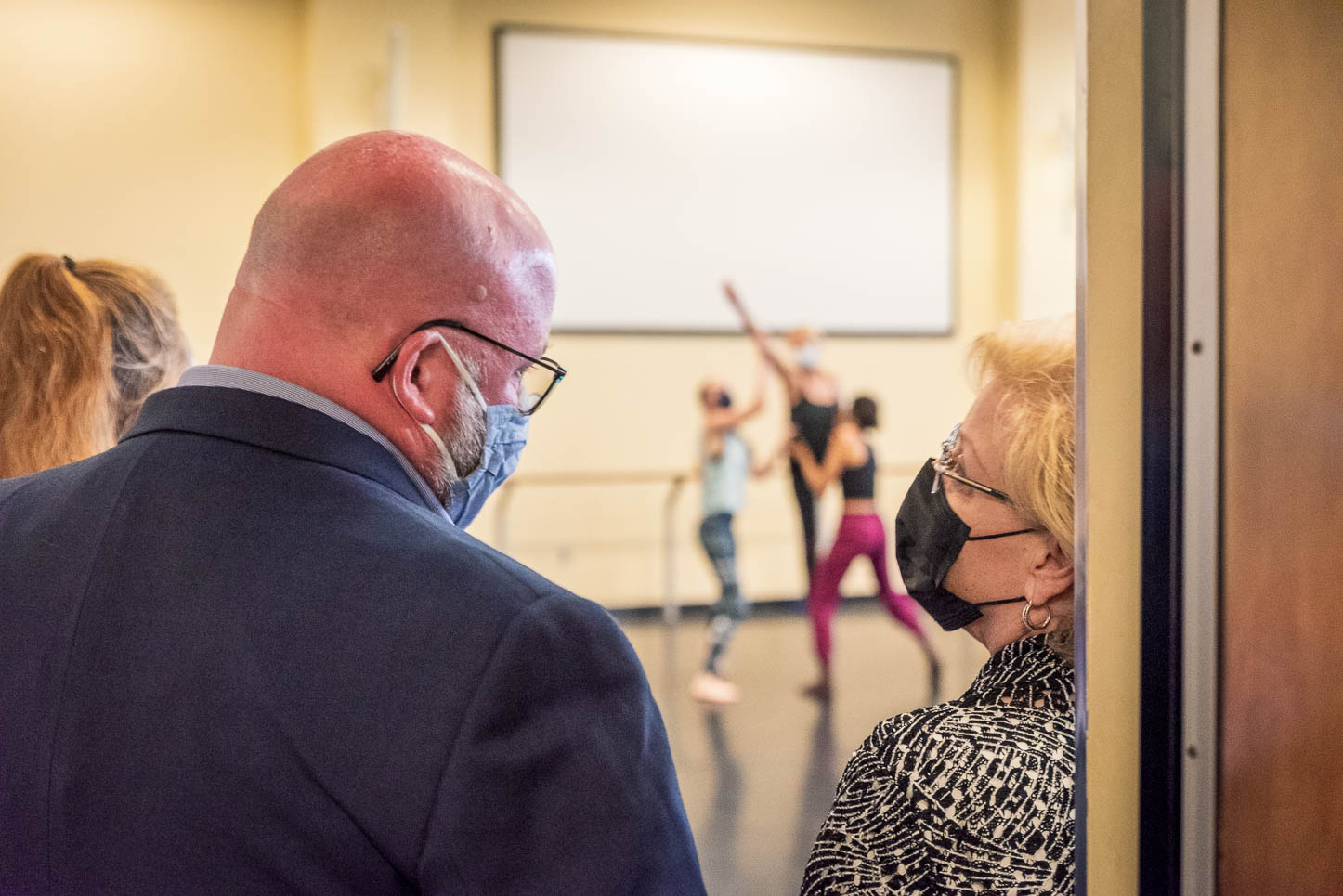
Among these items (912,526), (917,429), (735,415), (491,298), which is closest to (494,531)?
(735,415)

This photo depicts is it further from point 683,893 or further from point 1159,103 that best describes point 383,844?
point 1159,103

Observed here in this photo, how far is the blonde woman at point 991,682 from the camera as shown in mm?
952

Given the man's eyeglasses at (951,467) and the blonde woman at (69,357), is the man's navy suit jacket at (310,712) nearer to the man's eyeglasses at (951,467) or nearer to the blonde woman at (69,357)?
the man's eyeglasses at (951,467)

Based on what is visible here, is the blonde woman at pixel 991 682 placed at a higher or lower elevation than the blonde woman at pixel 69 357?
lower

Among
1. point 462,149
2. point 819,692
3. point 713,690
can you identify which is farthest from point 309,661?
point 462,149

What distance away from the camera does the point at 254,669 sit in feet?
2.13

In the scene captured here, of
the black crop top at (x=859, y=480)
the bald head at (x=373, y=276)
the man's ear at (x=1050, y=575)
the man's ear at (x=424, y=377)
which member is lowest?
the black crop top at (x=859, y=480)

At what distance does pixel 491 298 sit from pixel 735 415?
3505 mm

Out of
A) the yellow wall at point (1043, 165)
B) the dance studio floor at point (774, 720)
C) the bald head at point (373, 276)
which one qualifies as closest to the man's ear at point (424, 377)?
the bald head at point (373, 276)

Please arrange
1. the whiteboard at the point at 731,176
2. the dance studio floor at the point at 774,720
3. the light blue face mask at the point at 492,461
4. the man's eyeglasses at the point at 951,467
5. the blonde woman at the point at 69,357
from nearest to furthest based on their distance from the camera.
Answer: the light blue face mask at the point at 492,461
the man's eyeglasses at the point at 951,467
the blonde woman at the point at 69,357
the dance studio floor at the point at 774,720
the whiteboard at the point at 731,176

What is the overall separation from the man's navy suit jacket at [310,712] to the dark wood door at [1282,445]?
374 mm

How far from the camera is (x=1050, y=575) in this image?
3.70ft

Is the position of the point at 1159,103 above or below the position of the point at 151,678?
above

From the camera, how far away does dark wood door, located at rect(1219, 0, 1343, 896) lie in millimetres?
683
